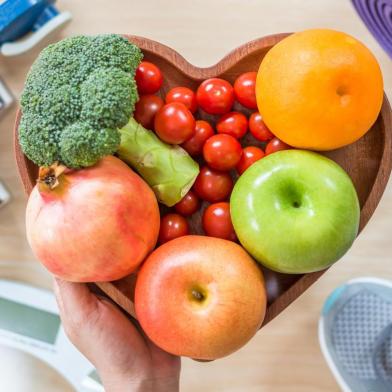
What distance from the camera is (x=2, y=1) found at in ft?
2.59

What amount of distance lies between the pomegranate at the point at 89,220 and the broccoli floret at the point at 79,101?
0.03m

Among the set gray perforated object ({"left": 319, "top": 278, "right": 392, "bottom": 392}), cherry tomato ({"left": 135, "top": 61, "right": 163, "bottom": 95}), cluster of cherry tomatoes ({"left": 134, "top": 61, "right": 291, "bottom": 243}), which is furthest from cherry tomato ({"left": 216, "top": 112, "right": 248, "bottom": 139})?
gray perforated object ({"left": 319, "top": 278, "right": 392, "bottom": 392})

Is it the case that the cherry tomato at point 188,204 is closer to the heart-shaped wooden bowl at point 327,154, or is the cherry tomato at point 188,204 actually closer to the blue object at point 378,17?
the heart-shaped wooden bowl at point 327,154

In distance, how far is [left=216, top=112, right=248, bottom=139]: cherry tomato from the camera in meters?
0.69

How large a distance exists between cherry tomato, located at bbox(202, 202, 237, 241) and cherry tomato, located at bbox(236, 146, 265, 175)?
56mm

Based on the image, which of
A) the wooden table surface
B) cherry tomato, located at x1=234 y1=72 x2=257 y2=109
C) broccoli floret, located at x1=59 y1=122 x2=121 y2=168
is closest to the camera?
broccoli floret, located at x1=59 y1=122 x2=121 y2=168

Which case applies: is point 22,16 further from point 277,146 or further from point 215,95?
point 277,146

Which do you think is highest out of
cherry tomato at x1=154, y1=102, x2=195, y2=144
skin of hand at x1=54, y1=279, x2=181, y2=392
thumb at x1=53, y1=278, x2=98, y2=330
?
cherry tomato at x1=154, y1=102, x2=195, y2=144

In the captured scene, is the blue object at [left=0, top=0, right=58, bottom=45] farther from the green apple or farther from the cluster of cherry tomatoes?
the green apple

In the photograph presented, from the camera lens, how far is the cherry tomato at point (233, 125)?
2.27 feet

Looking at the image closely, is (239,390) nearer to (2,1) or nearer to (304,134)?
(304,134)

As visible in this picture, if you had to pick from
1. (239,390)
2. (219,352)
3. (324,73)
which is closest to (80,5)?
(324,73)

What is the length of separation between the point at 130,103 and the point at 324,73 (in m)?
0.23

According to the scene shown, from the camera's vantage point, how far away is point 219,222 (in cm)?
68
